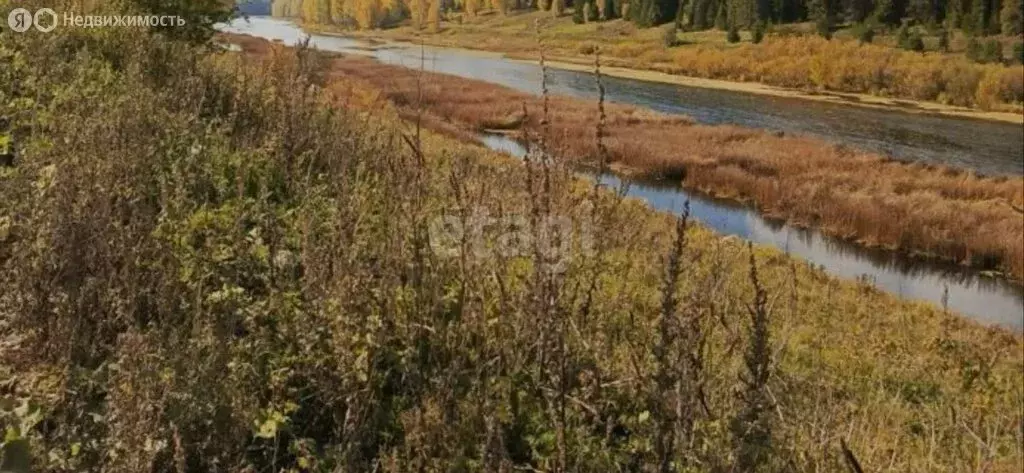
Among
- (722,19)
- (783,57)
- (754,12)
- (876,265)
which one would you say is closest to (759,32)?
(754,12)

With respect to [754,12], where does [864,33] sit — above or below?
below

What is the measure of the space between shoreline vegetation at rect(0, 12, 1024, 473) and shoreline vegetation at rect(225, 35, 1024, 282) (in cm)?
71

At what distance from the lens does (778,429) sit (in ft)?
8.88

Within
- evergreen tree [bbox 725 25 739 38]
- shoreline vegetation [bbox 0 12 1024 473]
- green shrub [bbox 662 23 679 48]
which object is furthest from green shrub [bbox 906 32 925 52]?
green shrub [bbox 662 23 679 48]

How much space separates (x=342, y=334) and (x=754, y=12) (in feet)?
44.8

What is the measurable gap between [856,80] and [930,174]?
1.69m

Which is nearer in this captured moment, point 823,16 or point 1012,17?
point 1012,17

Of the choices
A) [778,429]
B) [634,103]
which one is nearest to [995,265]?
[778,429]

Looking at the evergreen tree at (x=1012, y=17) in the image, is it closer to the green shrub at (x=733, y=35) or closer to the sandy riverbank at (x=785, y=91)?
the sandy riverbank at (x=785, y=91)

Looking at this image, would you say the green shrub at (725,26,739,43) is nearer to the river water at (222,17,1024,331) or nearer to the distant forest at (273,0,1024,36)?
the distant forest at (273,0,1024,36)

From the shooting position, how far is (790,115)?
2652 centimetres

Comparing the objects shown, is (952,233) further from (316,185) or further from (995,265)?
(316,185)

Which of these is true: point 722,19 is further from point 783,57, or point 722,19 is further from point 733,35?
point 783,57

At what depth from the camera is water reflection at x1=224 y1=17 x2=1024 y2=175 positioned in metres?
6.91
